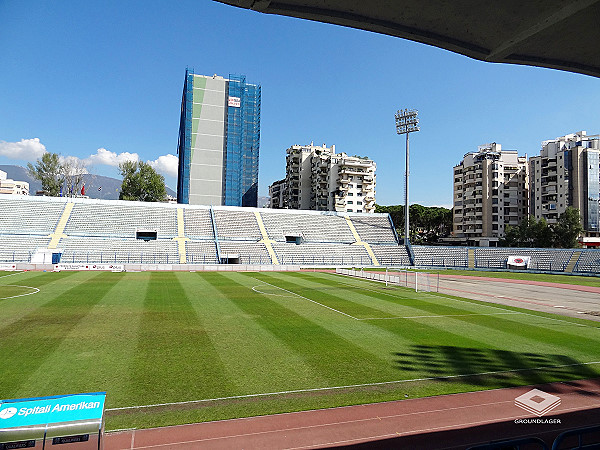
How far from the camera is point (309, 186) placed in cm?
10756

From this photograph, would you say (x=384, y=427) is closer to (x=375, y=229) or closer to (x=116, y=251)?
(x=116, y=251)

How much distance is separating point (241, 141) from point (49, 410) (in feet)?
284

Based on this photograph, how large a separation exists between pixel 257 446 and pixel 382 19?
22.6ft

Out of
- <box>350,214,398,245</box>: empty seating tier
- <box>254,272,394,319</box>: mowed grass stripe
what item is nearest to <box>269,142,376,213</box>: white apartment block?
<box>350,214,398,245</box>: empty seating tier

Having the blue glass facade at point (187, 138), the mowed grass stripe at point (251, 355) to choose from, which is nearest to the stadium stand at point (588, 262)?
the mowed grass stripe at point (251, 355)

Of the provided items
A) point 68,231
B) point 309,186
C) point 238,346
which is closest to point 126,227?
point 68,231

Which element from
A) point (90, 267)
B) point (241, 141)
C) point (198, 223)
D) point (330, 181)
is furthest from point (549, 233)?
point (90, 267)

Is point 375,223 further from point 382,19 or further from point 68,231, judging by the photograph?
point 382,19

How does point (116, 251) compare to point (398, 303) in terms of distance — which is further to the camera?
point (116, 251)

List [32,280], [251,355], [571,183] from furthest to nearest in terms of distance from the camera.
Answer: [571,183]
[32,280]
[251,355]

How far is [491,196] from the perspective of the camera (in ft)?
281

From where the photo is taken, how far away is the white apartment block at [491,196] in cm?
8569

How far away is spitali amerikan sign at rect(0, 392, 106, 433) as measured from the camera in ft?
15.9

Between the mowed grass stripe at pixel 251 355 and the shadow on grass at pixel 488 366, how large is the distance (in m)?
3.11
